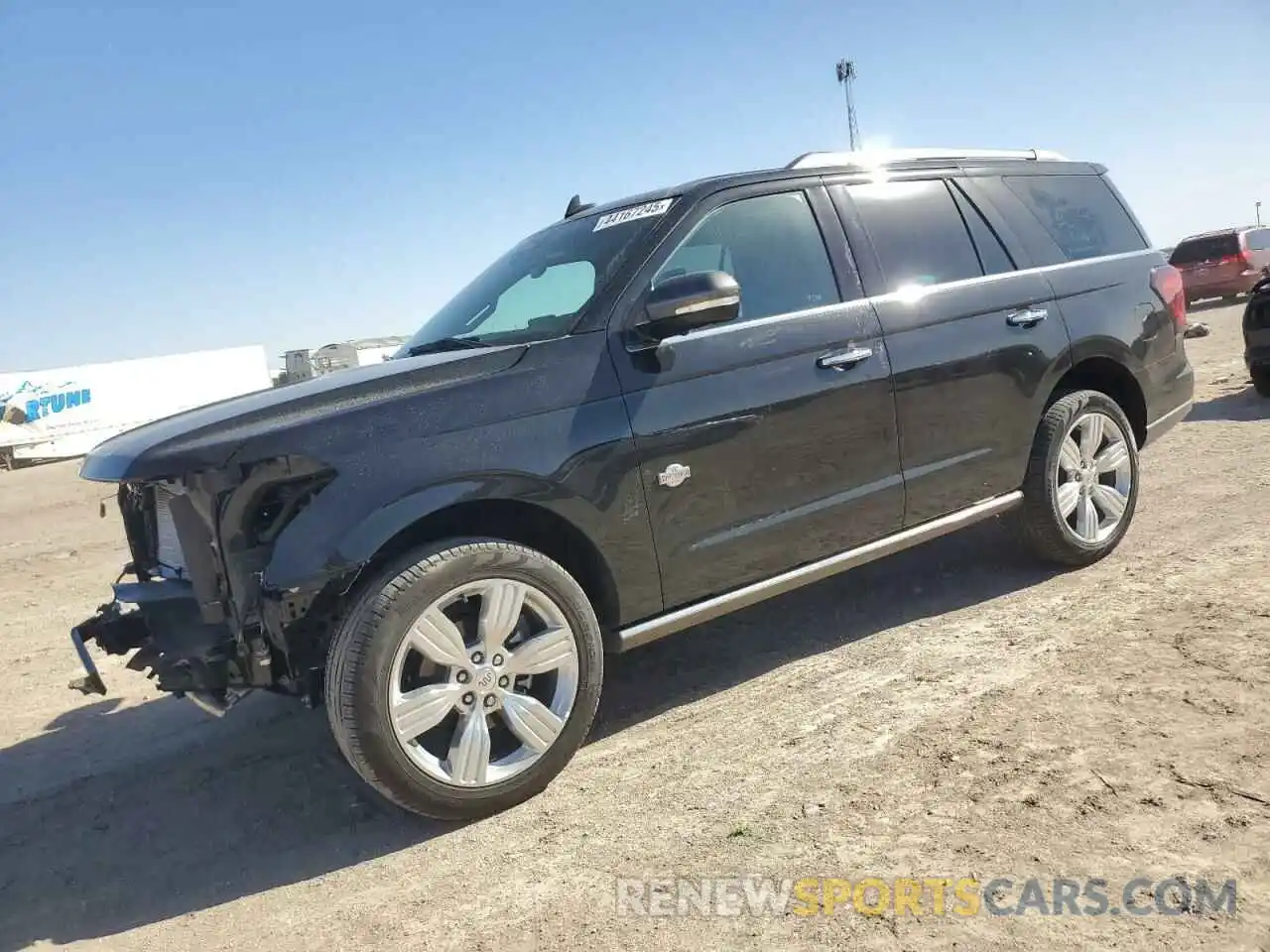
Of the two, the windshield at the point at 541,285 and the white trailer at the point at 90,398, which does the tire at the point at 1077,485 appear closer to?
the windshield at the point at 541,285

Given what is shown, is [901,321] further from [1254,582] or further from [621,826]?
[621,826]

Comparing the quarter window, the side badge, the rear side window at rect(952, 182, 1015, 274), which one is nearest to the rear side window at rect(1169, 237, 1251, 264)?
the rear side window at rect(952, 182, 1015, 274)

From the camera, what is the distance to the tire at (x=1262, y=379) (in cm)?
812

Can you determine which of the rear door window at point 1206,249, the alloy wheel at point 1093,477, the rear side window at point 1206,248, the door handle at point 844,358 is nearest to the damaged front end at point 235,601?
the door handle at point 844,358

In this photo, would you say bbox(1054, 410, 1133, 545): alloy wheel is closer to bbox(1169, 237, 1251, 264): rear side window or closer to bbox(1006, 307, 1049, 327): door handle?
bbox(1006, 307, 1049, 327): door handle

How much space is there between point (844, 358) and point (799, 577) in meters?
0.89

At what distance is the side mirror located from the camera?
3053 mm

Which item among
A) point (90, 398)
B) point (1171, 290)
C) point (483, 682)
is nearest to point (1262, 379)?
point (1171, 290)

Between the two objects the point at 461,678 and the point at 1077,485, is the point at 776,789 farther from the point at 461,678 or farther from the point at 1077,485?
the point at 1077,485

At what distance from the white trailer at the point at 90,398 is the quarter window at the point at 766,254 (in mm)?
25633

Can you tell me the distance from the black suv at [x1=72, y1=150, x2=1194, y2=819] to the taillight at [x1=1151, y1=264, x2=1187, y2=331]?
0.45 meters

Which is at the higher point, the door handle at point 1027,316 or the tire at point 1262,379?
the door handle at point 1027,316

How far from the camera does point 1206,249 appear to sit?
781 inches

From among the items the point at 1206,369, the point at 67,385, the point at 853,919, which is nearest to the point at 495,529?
the point at 853,919
